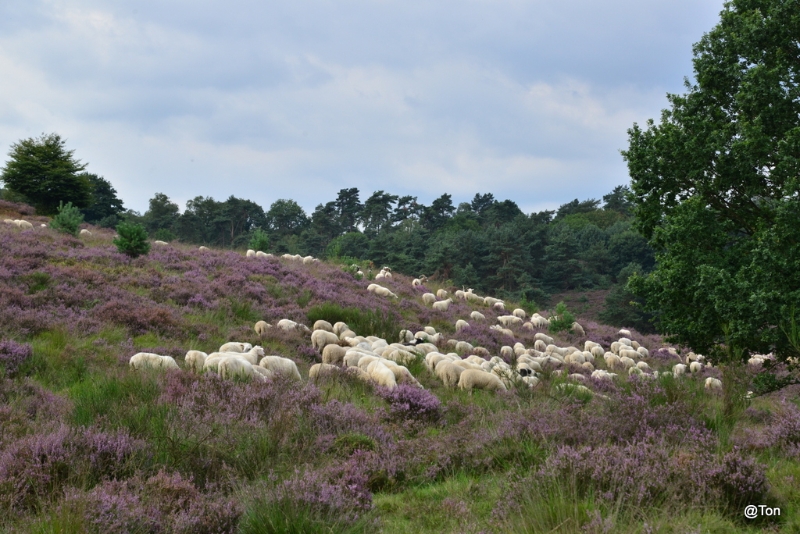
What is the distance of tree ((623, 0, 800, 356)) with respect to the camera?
9.31m

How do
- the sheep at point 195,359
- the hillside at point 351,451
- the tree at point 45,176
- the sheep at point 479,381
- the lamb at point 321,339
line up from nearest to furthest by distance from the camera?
the hillside at point 351,451, the sheep at point 195,359, the sheep at point 479,381, the lamb at point 321,339, the tree at point 45,176

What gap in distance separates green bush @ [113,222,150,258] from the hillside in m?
6.26

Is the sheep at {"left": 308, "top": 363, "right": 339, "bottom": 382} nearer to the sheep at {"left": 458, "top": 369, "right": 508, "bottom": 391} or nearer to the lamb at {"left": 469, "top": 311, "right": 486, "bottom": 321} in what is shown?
the sheep at {"left": 458, "top": 369, "right": 508, "bottom": 391}

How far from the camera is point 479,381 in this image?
9.92 m

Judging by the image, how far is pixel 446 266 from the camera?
58844 millimetres

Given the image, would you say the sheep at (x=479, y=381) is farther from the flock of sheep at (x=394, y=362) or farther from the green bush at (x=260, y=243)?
the green bush at (x=260, y=243)

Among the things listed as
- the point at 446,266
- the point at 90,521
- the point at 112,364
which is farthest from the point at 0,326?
the point at 446,266

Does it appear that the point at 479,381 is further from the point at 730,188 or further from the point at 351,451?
the point at 730,188

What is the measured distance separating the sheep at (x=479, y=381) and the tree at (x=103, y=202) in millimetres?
53730

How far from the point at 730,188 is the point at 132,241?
54.7 feet

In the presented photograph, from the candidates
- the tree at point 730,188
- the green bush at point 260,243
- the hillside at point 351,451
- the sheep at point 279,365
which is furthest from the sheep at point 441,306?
the sheep at point 279,365

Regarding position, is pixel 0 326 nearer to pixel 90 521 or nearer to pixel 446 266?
pixel 90 521

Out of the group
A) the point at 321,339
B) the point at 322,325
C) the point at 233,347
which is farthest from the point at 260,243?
the point at 233,347

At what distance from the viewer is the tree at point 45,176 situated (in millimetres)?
31188
